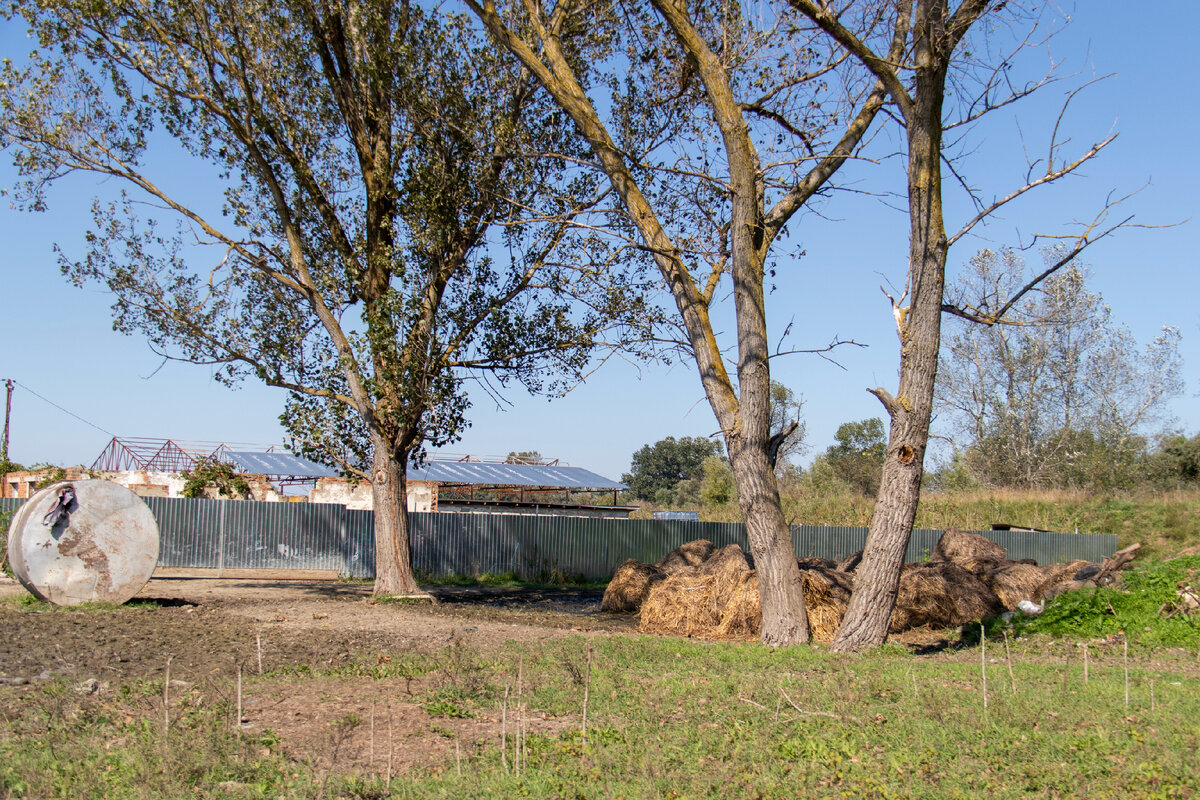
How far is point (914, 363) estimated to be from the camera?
31.1ft

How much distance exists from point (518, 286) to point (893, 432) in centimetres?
723

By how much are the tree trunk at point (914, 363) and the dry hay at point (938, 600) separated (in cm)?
327

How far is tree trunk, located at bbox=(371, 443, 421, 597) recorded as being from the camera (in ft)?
47.6

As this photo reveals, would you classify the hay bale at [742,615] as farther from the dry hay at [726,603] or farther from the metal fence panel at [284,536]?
the metal fence panel at [284,536]

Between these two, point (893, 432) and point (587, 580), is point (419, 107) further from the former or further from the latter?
point (587, 580)

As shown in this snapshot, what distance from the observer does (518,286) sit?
48.2ft

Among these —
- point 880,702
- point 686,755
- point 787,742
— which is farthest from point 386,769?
point 880,702

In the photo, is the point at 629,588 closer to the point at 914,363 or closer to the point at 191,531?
the point at 914,363

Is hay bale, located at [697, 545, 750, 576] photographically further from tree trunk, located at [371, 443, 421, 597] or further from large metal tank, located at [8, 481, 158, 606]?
large metal tank, located at [8, 481, 158, 606]

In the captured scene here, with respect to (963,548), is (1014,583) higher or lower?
lower

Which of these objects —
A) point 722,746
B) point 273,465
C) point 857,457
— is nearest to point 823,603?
point 722,746

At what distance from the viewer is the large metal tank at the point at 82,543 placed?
1185 cm

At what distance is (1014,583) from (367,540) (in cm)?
1464

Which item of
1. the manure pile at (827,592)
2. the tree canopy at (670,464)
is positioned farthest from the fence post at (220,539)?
the tree canopy at (670,464)
